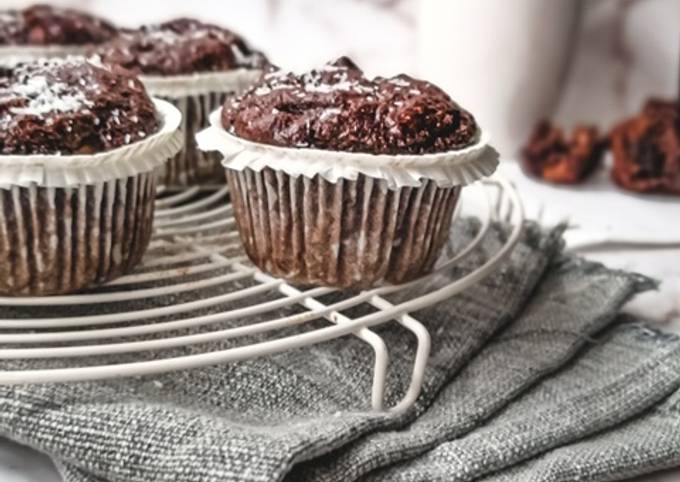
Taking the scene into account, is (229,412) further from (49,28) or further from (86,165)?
(49,28)

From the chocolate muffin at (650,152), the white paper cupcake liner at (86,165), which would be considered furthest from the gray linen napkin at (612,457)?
the chocolate muffin at (650,152)

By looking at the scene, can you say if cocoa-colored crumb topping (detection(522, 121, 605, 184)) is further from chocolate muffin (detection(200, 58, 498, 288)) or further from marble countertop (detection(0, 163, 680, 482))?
→ chocolate muffin (detection(200, 58, 498, 288))

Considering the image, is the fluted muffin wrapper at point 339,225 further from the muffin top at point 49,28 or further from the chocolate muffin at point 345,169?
the muffin top at point 49,28

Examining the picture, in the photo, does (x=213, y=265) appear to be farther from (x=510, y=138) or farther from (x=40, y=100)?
(x=510, y=138)

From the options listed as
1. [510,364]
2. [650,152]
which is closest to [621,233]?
[650,152]

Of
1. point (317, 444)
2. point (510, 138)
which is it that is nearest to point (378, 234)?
point (317, 444)

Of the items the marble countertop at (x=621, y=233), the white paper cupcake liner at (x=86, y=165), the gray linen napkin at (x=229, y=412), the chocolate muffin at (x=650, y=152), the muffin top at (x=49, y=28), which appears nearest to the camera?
the gray linen napkin at (x=229, y=412)
